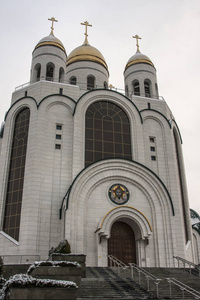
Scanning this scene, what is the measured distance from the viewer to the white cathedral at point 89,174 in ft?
75.5

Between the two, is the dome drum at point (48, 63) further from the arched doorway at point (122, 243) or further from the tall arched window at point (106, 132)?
the arched doorway at point (122, 243)

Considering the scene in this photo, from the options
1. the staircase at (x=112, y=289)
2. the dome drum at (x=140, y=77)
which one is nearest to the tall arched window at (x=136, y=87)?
the dome drum at (x=140, y=77)

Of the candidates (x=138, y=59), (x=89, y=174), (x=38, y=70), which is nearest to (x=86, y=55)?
(x=138, y=59)

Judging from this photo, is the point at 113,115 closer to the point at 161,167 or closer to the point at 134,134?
the point at 134,134

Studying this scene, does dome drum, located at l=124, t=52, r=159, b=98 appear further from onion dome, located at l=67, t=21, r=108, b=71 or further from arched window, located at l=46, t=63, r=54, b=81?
arched window, located at l=46, t=63, r=54, b=81

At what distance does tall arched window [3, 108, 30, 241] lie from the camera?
2406 cm

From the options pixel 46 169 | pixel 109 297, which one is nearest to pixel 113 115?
pixel 46 169

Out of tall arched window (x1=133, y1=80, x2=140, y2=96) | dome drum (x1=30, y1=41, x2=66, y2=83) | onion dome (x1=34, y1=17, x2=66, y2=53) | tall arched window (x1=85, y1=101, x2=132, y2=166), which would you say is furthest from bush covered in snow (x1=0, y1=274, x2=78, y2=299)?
tall arched window (x1=133, y1=80, x2=140, y2=96)

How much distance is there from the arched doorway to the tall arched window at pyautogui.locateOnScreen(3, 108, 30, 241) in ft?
23.0

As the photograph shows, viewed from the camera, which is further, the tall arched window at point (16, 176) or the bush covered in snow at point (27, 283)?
the tall arched window at point (16, 176)

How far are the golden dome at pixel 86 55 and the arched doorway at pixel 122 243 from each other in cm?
1896

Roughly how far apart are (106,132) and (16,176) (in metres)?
8.45

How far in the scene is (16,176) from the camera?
2572 centimetres

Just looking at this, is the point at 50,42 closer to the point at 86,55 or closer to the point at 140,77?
the point at 86,55
